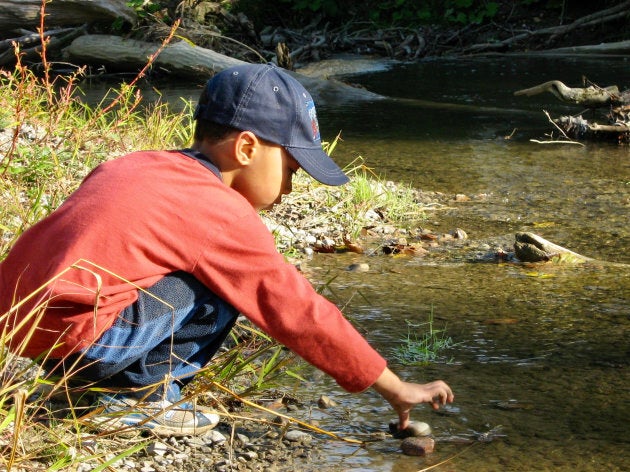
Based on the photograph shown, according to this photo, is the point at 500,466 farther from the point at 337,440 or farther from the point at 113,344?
the point at 113,344

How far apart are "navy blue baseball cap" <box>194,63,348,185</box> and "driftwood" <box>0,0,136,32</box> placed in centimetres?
776

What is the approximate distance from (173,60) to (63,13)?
1.27m

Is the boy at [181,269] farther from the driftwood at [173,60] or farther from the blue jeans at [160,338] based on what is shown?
the driftwood at [173,60]

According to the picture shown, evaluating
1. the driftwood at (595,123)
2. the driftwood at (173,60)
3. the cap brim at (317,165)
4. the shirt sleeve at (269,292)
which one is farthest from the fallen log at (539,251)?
the driftwood at (173,60)

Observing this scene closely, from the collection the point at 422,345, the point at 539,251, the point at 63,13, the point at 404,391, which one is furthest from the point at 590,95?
the point at 63,13

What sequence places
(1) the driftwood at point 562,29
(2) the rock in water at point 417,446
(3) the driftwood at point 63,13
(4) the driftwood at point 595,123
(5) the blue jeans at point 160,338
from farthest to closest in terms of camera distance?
(1) the driftwood at point 562,29 → (3) the driftwood at point 63,13 → (4) the driftwood at point 595,123 → (2) the rock in water at point 417,446 → (5) the blue jeans at point 160,338

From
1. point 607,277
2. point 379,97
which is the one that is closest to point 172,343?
point 607,277

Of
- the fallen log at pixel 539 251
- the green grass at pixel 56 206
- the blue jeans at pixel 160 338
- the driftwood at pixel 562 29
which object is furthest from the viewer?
the driftwood at pixel 562 29

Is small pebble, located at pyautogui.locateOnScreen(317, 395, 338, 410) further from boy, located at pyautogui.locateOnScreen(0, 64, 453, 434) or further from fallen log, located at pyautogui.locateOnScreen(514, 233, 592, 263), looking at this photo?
fallen log, located at pyautogui.locateOnScreen(514, 233, 592, 263)

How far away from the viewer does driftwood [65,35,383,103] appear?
9.45 metres

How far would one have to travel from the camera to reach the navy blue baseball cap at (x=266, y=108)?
232 centimetres

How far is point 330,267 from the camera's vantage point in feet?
13.4

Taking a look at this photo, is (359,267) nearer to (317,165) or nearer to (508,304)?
(508,304)

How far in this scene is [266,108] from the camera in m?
2.33
